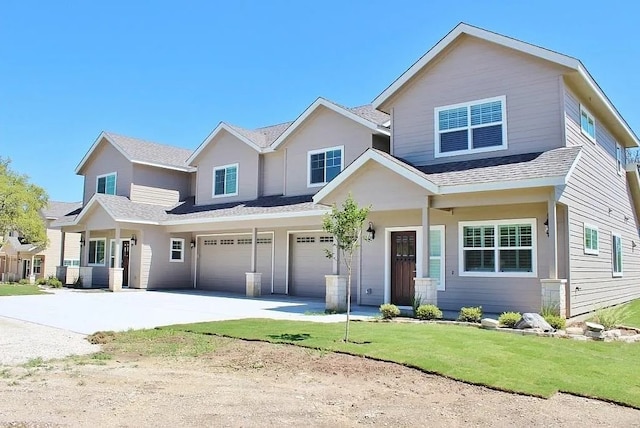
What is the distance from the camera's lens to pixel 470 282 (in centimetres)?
1444

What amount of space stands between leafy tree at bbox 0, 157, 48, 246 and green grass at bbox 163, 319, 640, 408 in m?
26.4

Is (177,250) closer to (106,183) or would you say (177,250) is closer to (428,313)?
(106,183)

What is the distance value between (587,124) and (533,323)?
785 cm

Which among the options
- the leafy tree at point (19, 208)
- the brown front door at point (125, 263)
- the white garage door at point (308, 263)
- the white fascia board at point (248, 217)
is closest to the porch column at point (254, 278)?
the white fascia board at point (248, 217)

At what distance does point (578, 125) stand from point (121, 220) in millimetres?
18753

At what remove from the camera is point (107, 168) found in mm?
28453

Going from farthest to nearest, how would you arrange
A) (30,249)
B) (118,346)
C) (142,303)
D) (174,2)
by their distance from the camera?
(30,249) → (142,303) → (174,2) → (118,346)

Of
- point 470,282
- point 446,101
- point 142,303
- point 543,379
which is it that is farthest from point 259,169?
point 543,379

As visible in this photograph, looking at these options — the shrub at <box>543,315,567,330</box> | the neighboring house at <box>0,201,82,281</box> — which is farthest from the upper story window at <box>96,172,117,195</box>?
the shrub at <box>543,315,567,330</box>

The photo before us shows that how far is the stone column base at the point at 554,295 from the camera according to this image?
38.8 ft

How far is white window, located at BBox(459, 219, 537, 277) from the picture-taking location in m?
13.6

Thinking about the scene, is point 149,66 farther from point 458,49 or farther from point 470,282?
point 470,282

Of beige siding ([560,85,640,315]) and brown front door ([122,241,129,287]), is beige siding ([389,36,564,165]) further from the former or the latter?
brown front door ([122,241,129,287])

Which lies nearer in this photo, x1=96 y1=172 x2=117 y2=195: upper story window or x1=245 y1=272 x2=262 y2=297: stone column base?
x1=245 y1=272 x2=262 y2=297: stone column base
